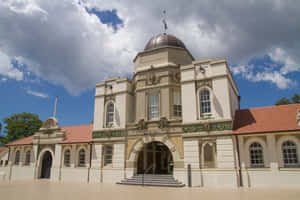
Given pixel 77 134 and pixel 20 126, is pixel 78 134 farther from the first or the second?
pixel 20 126

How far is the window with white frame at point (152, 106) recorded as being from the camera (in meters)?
20.2

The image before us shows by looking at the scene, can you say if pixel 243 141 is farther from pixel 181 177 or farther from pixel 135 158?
pixel 135 158

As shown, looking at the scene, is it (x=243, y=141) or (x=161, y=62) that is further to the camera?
(x=161, y=62)

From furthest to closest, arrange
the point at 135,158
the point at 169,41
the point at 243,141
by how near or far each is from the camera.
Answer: the point at 169,41 → the point at 135,158 → the point at 243,141

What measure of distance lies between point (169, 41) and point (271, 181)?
1490 cm

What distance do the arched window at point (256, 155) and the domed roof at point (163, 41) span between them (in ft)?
39.4

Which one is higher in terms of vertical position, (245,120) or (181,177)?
(245,120)

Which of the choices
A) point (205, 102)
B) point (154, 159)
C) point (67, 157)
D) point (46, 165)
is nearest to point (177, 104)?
point (205, 102)

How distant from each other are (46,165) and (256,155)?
A: 856 inches

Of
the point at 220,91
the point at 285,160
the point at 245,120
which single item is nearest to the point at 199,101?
the point at 220,91

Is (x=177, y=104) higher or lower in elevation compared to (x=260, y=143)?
higher

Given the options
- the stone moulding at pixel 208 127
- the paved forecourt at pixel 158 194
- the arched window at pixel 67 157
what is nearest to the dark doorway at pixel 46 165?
the arched window at pixel 67 157

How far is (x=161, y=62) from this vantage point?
21.3 meters

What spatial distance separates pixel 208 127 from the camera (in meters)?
16.9
